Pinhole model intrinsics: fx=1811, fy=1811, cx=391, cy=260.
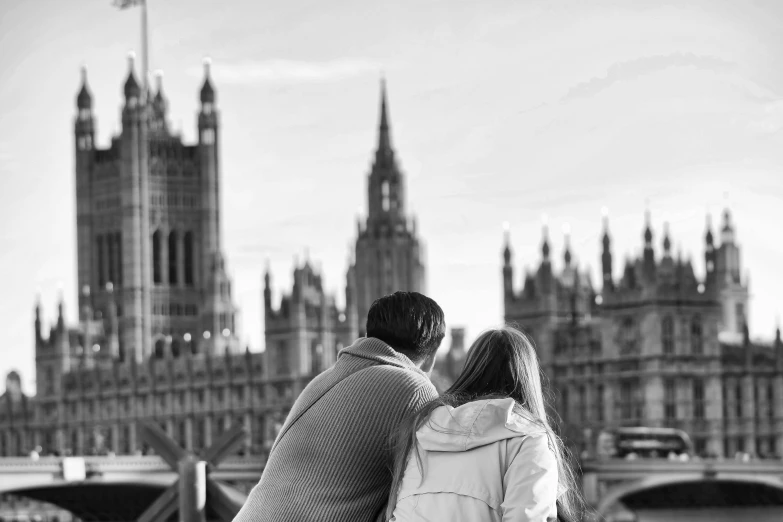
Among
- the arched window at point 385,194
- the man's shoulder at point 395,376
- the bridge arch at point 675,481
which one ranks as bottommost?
the bridge arch at point 675,481

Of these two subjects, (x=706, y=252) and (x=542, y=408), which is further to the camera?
(x=706, y=252)

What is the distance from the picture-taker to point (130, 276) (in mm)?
121750

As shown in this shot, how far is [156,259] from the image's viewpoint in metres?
124

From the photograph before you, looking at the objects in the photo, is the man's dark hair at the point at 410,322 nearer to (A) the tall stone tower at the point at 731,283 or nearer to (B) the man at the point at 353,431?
(B) the man at the point at 353,431

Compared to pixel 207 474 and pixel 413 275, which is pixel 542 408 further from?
pixel 413 275

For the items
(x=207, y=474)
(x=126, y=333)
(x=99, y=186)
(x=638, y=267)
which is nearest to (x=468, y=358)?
(x=207, y=474)

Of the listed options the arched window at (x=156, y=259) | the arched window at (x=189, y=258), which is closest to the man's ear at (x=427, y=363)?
the arched window at (x=156, y=259)

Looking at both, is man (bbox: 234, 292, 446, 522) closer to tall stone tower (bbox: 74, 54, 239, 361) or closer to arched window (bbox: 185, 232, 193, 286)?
tall stone tower (bbox: 74, 54, 239, 361)

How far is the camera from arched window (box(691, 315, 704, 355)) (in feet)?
227

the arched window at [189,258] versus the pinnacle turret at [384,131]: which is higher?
the pinnacle turret at [384,131]

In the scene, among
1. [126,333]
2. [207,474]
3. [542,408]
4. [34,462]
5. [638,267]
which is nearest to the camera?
[542,408]

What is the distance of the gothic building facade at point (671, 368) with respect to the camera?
68.7 meters

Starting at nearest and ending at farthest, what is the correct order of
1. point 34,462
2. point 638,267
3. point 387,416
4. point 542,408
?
point 542,408 < point 387,416 < point 34,462 < point 638,267

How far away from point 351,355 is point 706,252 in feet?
229
